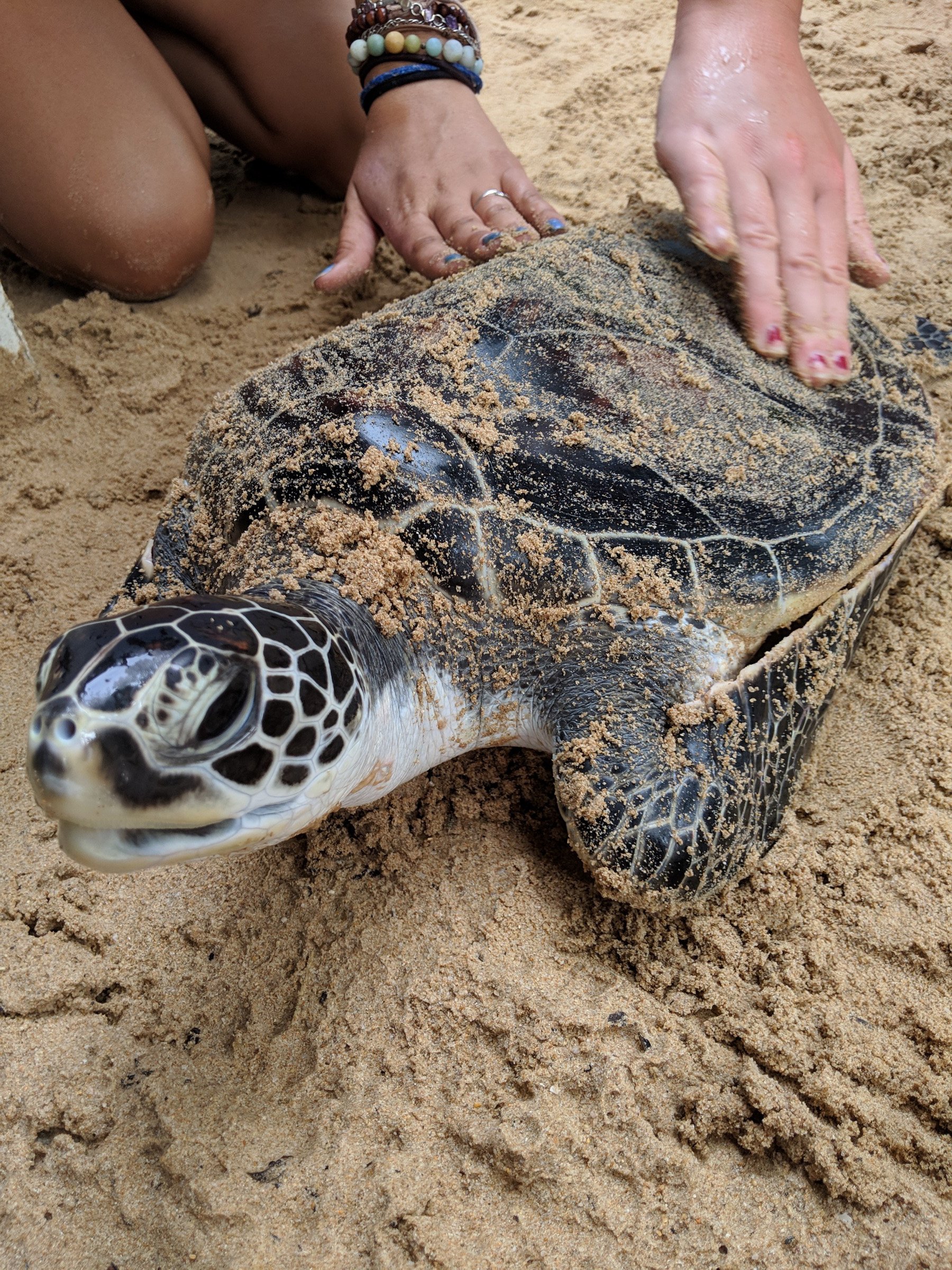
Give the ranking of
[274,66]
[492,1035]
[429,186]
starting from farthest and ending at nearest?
[274,66] < [429,186] < [492,1035]

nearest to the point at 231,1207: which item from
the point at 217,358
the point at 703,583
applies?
the point at 703,583

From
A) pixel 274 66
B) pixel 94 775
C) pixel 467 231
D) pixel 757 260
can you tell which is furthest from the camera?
pixel 274 66

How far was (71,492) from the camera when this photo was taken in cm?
212

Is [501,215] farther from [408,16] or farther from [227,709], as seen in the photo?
[227,709]

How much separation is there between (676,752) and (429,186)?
5.85 feet

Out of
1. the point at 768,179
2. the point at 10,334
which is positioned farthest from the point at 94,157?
the point at 768,179

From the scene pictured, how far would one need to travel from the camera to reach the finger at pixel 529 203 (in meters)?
2.16

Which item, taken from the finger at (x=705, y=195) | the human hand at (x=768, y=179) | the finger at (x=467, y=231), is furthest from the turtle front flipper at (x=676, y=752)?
the finger at (x=467, y=231)

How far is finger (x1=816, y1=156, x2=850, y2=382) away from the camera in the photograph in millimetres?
1729

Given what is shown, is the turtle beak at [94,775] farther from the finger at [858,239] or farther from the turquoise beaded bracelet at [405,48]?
the turquoise beaded bracelet at [405,48]

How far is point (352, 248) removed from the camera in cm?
232

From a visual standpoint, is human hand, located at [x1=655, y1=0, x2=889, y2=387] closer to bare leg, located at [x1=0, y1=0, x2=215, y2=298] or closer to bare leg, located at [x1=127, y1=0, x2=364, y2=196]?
bare leg, located at [x1=127, y1=0, x2=364, y2=196]

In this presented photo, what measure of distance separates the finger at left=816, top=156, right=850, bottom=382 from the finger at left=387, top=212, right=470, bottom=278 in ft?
2.64

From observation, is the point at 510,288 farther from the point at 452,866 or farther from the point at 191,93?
the point at 191,93
